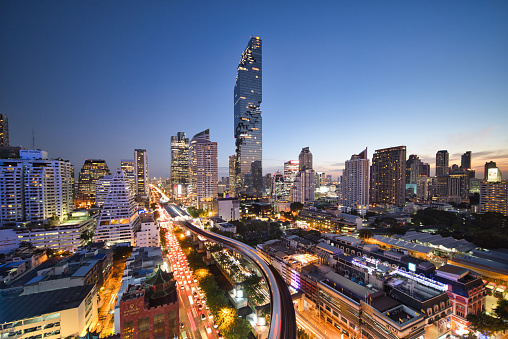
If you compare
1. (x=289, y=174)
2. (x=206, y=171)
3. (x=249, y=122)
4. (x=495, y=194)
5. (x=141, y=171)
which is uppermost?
(x=249, y=122)

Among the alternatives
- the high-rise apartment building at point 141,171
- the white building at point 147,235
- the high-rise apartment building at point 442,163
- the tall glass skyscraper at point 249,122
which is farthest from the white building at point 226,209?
the high-rise apartment building at point 442,163

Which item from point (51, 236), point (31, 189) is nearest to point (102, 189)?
point (31, 189)

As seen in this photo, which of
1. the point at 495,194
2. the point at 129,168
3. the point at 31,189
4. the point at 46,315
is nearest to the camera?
the point at 46,315

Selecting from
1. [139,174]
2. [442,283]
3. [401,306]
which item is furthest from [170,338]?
[139,174]

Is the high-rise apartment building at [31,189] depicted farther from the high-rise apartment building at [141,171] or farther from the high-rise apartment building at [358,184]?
the high-rise apartment building at [358,184]

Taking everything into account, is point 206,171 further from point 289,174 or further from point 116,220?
point 289,174
